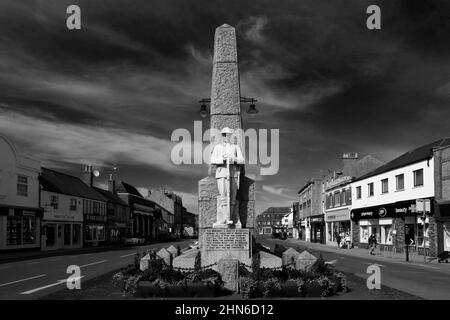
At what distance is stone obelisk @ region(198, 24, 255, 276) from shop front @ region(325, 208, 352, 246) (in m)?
35.0

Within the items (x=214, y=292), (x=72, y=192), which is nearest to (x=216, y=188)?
(x=214, y=292)

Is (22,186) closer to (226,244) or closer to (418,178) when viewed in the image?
(226,244)

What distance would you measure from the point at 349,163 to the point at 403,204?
62.9 ft

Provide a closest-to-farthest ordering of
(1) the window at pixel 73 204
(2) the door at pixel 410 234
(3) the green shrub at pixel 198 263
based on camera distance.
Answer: (3) the green shrub at pixel 198 263
(2) the door at pixel 410 234
(1) the window at pixel 73 204

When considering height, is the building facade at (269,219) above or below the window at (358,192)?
below

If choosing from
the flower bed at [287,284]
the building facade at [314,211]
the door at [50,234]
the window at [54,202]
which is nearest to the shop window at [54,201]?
the window at [54,202]

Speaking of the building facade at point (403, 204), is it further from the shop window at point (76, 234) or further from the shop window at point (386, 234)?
the shop window at point (76, 234)

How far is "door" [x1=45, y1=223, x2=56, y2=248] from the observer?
4600cm

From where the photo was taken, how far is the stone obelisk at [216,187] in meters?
15.0

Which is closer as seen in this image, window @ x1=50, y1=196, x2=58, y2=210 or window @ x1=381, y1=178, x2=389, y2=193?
window @ x1=381, y1=178, x2=389, y2=193

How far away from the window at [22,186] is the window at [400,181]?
105ft

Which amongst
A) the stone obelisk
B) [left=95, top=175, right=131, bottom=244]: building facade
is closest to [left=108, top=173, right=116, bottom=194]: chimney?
[left=95, top=175, right=131, bottom=244]: building facade

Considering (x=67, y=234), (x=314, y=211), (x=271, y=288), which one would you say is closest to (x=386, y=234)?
(x=314, y=211)

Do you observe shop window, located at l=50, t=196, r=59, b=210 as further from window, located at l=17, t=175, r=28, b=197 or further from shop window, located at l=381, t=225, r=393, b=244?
shop window, located at l=381, t=225, r=393, b=244
